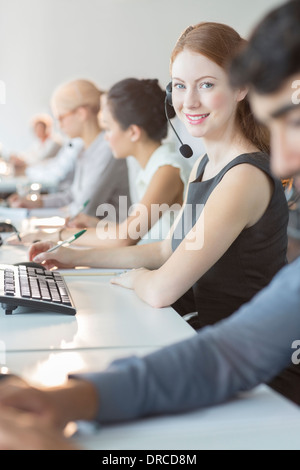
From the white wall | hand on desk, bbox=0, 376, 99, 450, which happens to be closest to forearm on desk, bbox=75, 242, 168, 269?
hand on desk, bbox=0, 376, 99, 450

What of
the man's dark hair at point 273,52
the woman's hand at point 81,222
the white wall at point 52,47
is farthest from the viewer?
the white wall at point 52,47

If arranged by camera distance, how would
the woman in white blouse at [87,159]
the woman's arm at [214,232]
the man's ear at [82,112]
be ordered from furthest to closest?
the man's ear at [82,112] < the woman in white blouse at [87,159] < the woman's arm at [214,232]

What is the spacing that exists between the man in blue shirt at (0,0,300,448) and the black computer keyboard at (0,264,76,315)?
1.57 ft

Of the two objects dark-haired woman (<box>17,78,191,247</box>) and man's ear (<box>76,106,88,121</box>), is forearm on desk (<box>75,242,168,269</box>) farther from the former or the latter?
man's ear (<box>76,106,88,121</box>)

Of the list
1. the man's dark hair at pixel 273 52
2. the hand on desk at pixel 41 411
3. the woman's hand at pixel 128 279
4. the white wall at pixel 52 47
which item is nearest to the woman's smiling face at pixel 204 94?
the woman's hand at pixel 128 279

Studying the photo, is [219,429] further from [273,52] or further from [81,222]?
[81,222]

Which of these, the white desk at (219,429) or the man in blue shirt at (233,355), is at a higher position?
the man in blue shirt at (233,355)

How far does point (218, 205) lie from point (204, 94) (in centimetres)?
35

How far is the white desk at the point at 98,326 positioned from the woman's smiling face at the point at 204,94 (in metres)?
0.48

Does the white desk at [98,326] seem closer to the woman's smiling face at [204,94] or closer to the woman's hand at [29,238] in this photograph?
the woman's smiling face at [204,94]

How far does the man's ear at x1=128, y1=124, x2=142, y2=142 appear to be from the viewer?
2.43 m

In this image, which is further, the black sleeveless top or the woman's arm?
the black sleeveless top

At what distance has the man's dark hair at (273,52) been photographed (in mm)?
606
